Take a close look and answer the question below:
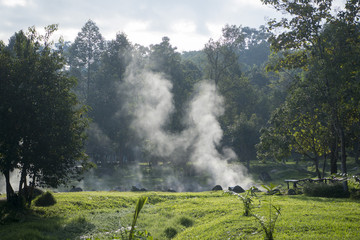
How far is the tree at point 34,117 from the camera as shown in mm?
16938

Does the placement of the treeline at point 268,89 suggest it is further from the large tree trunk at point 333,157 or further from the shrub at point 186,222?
the shrub at point 186,222

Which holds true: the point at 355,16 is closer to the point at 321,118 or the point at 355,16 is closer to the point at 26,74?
the point at 321,118

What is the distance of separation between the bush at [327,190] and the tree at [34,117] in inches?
554

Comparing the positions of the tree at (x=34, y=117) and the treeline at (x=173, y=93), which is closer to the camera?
the tree at (x=34, y=117)

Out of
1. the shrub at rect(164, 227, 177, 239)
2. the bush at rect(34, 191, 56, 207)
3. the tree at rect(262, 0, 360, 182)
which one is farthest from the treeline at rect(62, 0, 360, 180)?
the bush at rect(34, 191, 56, 207)

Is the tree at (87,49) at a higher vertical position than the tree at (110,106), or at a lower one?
higher

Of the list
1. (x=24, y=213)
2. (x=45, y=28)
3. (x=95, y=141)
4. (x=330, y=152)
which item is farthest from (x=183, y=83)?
(x=24, y=213)

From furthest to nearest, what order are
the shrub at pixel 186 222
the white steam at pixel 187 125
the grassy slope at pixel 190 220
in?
the white steam at pixel 187 125
the shrub at pixel 186 222
the grassy slope at pixel 190 220

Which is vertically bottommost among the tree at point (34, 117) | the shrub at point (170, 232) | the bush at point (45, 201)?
the shrub at point (170, 232)

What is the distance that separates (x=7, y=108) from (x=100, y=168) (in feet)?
135

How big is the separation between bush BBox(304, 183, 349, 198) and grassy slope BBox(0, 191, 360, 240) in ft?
17.6

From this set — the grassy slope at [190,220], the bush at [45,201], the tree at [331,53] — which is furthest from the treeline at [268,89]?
the bush at [45,201]

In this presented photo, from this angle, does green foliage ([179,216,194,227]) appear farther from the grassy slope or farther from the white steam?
the white steam

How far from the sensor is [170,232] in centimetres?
1331
